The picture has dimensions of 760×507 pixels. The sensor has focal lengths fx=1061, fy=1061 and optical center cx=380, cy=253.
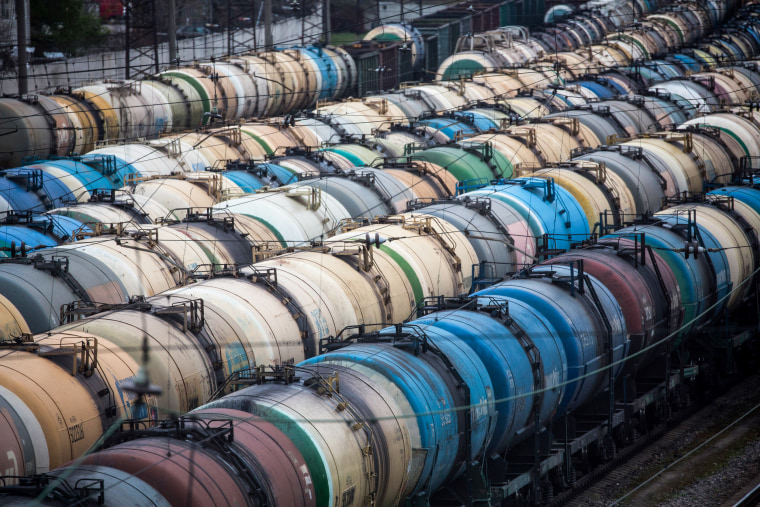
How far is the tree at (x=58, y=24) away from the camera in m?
68.7

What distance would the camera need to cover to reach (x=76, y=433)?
16750 millimetres

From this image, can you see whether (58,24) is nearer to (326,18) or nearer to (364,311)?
(326,18)

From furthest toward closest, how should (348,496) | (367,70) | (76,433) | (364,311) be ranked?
(367,70)
(364,311)
(76,433)
(348,496)

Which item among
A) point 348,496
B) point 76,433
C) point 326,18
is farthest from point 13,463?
point 326,18

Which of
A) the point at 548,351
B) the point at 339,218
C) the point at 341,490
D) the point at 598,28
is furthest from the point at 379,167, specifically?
the point at 598,28

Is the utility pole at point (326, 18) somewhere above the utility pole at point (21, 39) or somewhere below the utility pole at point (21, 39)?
above

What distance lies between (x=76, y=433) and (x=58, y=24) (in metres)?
58.9

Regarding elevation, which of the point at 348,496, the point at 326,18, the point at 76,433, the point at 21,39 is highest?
the point at 326,18

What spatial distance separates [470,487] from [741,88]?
43887 mm

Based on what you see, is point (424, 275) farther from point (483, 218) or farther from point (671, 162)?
point (671, 162)

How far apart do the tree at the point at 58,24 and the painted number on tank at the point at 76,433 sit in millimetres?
56539

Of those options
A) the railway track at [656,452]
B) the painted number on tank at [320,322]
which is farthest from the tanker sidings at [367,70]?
the painted number on tank at [320,322]

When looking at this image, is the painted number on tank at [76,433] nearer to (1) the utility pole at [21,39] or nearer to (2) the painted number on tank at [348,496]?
(2) the painted number on tank at [348,496]

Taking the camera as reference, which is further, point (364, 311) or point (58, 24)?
point (58, 24)
